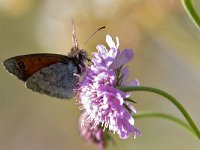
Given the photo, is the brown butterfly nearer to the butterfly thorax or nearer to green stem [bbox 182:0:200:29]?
the butterfly thorax

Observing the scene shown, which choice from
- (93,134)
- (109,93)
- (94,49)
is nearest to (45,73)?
(109,93)

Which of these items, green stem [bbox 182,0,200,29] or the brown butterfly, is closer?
green stem [bbox 182,0,200,29]

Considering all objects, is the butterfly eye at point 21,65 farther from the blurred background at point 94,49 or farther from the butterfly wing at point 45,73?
the blurred background at point 94,49

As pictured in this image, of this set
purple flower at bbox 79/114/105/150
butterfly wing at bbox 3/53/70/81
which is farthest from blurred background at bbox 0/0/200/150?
butterfly wing at bbox 3/53/70/81

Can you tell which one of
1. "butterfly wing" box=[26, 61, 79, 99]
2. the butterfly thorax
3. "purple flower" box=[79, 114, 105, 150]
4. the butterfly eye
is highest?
the butterfly thorax

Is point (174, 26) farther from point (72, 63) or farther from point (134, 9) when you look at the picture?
point (72, 63)

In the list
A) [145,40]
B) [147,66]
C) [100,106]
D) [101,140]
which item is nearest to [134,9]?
[145,40]

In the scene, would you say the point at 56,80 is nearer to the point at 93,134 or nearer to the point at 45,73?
the point at 45,73

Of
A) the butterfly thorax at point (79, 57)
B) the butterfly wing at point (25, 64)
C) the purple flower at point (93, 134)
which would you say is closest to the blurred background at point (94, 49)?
the purple flower at point (93, 134)
